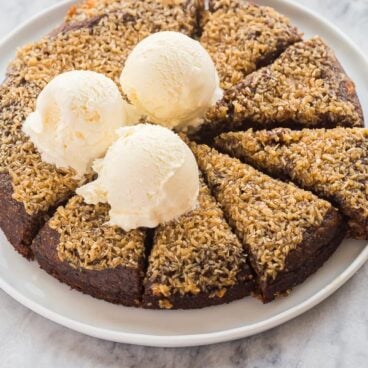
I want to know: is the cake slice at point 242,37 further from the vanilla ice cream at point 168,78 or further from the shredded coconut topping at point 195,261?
the shredded coconut topping at point 195,261

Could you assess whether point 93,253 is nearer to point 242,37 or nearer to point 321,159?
point 321,159

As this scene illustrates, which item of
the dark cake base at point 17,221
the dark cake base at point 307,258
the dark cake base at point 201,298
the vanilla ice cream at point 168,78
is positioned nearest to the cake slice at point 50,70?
the dark cake base at point 17,221

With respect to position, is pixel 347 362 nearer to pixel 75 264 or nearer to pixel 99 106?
pixel 75 264

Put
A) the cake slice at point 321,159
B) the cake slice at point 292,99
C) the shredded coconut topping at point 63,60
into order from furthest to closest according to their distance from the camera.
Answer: the cake slice at point 292,99 < the shredded coconut topping at point 63,60 < the cake slice at point 321,159

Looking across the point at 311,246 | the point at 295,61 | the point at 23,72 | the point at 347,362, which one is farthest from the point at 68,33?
the point at 347,362

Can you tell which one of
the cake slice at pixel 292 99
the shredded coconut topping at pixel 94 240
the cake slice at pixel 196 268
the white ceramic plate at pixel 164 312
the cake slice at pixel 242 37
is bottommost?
the white ceramic plate at pixel 164 312

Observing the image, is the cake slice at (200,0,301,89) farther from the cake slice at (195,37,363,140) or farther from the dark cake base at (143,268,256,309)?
the dark cake base at (143,268,256,309)

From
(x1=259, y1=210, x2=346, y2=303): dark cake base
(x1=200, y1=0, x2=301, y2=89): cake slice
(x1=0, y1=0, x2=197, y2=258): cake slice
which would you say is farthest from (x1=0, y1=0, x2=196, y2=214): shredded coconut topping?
(x1=259, y1=210, x2=346, y2=303): dark cake base
